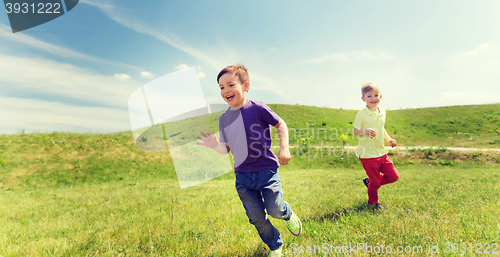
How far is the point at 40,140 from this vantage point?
21.0 metres

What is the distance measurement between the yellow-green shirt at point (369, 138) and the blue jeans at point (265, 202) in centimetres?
267

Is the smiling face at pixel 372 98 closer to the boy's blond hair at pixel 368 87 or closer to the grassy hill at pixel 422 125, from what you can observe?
the boy's blond hair at pixel 368 87

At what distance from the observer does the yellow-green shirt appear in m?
4.80

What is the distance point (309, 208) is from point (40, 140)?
87.4 feet

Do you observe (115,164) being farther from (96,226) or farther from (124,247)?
(124,247)

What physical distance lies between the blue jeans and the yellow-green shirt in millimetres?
2670

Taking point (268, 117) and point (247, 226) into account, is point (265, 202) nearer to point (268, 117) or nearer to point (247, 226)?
point (268, 117)

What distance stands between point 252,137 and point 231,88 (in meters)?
0.76

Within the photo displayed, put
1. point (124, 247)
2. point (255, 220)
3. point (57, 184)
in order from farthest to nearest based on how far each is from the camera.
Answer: point (57, 184) < point (124, 247) < point (255, 220)

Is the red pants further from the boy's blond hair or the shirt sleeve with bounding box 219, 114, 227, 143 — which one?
the shirt sleeve with bounding box 219, 114, 227, 143

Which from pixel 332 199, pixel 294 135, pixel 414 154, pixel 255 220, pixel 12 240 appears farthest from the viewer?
pixel 294 135

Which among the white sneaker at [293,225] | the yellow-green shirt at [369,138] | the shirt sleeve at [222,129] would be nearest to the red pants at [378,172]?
the yellow-green shirt at [369,138]

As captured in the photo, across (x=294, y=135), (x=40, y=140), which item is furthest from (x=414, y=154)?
(x=40, y=140)

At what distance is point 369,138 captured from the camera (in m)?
4.80
